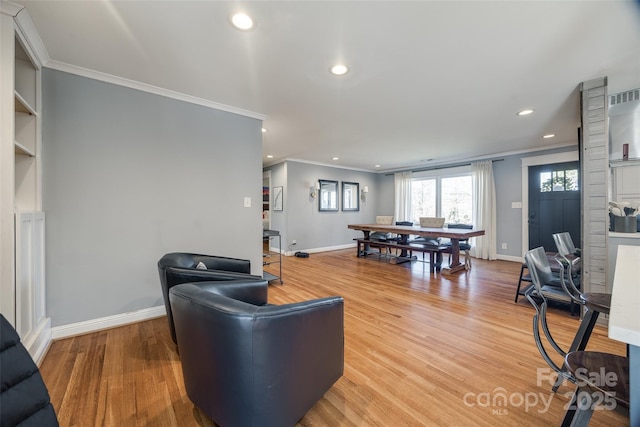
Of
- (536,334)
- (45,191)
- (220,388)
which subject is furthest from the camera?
(45,191)

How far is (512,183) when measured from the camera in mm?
5504

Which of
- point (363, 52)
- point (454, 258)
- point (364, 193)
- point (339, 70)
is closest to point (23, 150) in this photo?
point (339, 70)

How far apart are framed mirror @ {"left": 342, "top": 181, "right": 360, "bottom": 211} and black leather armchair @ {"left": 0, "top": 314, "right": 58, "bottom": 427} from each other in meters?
6.84

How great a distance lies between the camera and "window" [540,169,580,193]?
4785 millimetres

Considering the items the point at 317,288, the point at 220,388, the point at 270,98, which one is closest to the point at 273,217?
the point at 317,288

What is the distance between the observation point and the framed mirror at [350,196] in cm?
742

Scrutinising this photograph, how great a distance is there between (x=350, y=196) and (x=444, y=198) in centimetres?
248

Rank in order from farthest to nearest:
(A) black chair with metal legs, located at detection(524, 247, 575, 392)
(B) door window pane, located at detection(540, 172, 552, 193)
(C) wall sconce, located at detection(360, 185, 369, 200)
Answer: (C) wall sconce, located at detection(360, 185, 369, 200) < (B) door window pane, located at detection(540, 172, 552, 193) < (A) black chair with metal legs, located at detection(524, 247, 575, 392)

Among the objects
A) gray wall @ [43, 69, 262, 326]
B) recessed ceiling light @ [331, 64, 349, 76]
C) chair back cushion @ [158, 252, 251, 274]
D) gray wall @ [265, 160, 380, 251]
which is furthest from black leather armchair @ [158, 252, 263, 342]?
gray wall @ [265, 160, 380, 251]

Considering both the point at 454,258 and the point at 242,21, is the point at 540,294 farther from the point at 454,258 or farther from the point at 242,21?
the point at 454,258

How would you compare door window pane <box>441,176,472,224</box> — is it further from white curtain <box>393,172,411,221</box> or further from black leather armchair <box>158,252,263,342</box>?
black leather armchair <box>158,252,263,342</box>

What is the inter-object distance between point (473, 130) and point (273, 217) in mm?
4679

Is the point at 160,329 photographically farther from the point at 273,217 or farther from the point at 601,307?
the point at 273,217

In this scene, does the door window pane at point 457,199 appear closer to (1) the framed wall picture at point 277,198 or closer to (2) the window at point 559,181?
(2) the window at point 559,181
